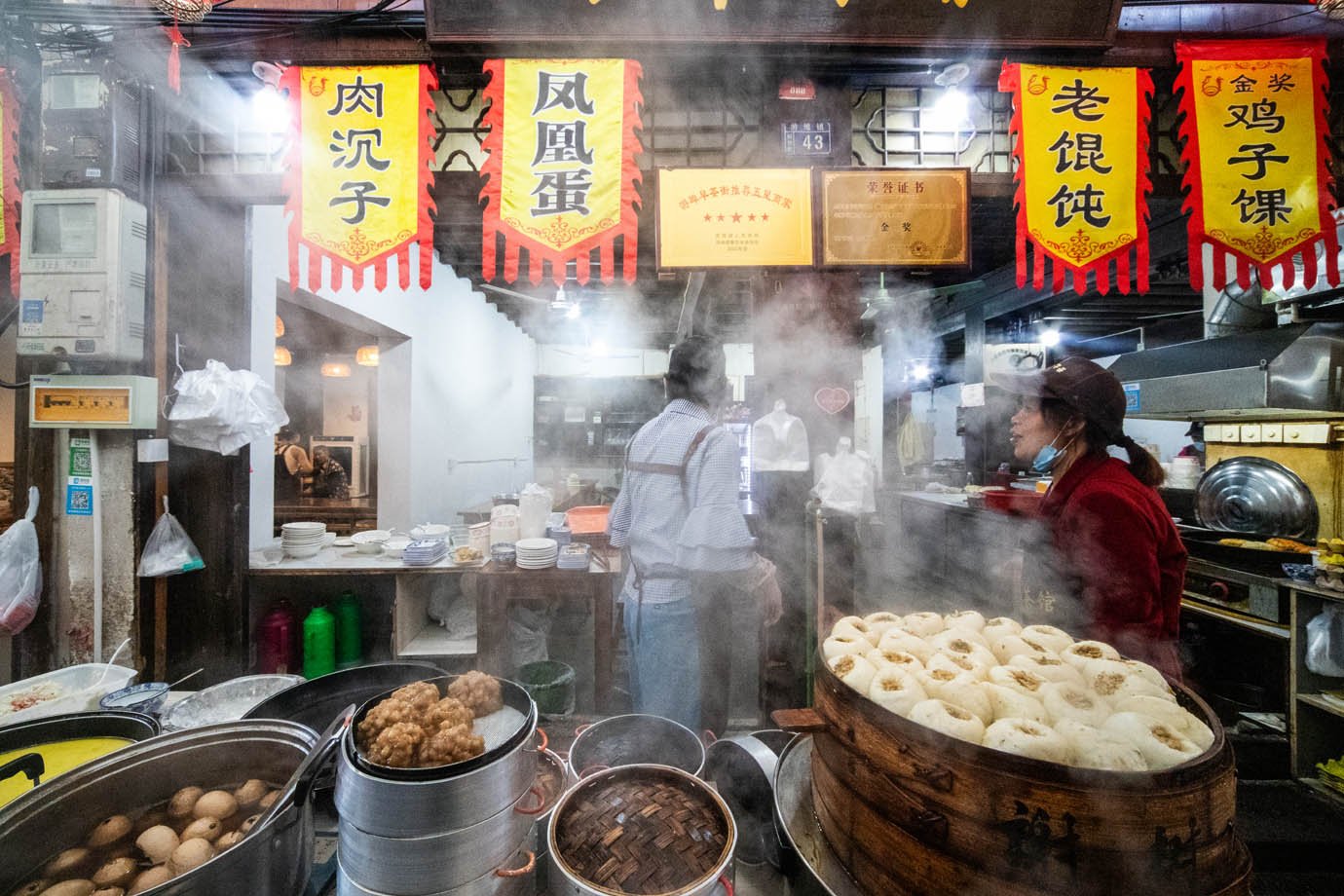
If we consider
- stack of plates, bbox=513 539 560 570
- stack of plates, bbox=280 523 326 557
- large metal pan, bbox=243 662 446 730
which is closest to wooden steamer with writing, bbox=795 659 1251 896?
large metal pan, bbox=243 662 446 730

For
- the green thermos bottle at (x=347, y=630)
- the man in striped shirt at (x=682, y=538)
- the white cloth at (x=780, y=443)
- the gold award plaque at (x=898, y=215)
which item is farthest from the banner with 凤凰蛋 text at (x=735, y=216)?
the green thermos bottle at (x=347, y=630)

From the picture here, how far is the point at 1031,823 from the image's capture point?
3.54 ft

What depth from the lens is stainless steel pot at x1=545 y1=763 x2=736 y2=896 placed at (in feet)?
3.60

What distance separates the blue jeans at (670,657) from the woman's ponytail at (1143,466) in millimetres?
2406

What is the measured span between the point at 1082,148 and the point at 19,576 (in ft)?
23.5

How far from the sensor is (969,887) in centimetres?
113

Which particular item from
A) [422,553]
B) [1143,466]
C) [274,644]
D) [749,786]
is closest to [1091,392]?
[1143,466]

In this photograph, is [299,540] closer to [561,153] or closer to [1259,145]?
[561,153]

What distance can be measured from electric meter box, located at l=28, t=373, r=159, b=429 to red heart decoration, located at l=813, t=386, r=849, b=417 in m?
4.79

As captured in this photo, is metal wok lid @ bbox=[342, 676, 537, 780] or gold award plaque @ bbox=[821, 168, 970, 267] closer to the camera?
metal wok lid @ bbox=[342, 676, 537, 780]

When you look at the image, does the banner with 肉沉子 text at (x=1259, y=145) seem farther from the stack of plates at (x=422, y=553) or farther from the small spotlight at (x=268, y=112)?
the small spotlight at (x=268, y=112)

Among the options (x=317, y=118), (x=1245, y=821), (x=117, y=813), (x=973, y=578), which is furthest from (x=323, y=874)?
(x=973, y=578)

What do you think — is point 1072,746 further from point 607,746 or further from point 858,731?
point 607,746

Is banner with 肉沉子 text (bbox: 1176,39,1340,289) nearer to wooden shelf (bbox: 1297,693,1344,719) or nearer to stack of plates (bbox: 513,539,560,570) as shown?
wooden shelf (bbox: 1297,693,1344,719)
